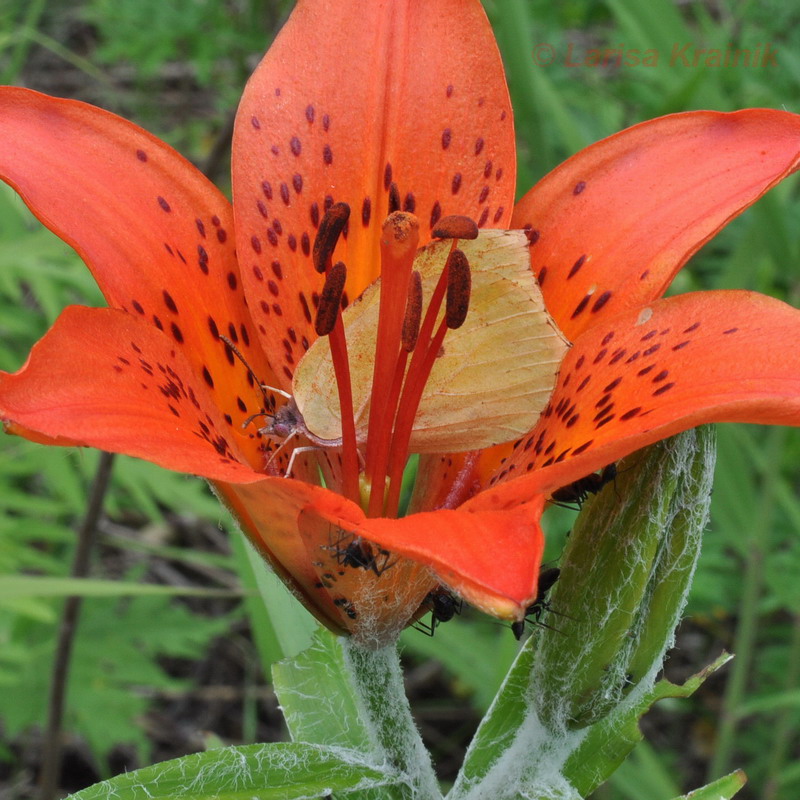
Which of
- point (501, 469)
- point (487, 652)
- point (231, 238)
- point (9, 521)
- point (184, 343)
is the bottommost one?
point (487, 652)

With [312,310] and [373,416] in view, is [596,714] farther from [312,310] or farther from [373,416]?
[312,310]

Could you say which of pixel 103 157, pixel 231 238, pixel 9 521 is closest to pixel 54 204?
pixel 103 157

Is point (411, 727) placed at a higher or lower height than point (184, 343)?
lower

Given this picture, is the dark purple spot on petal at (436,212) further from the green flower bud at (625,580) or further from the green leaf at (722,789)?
the green leaf at (722,789)

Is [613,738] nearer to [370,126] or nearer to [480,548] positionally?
[480,548]

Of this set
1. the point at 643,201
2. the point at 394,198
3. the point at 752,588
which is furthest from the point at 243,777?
the point at 752,588
